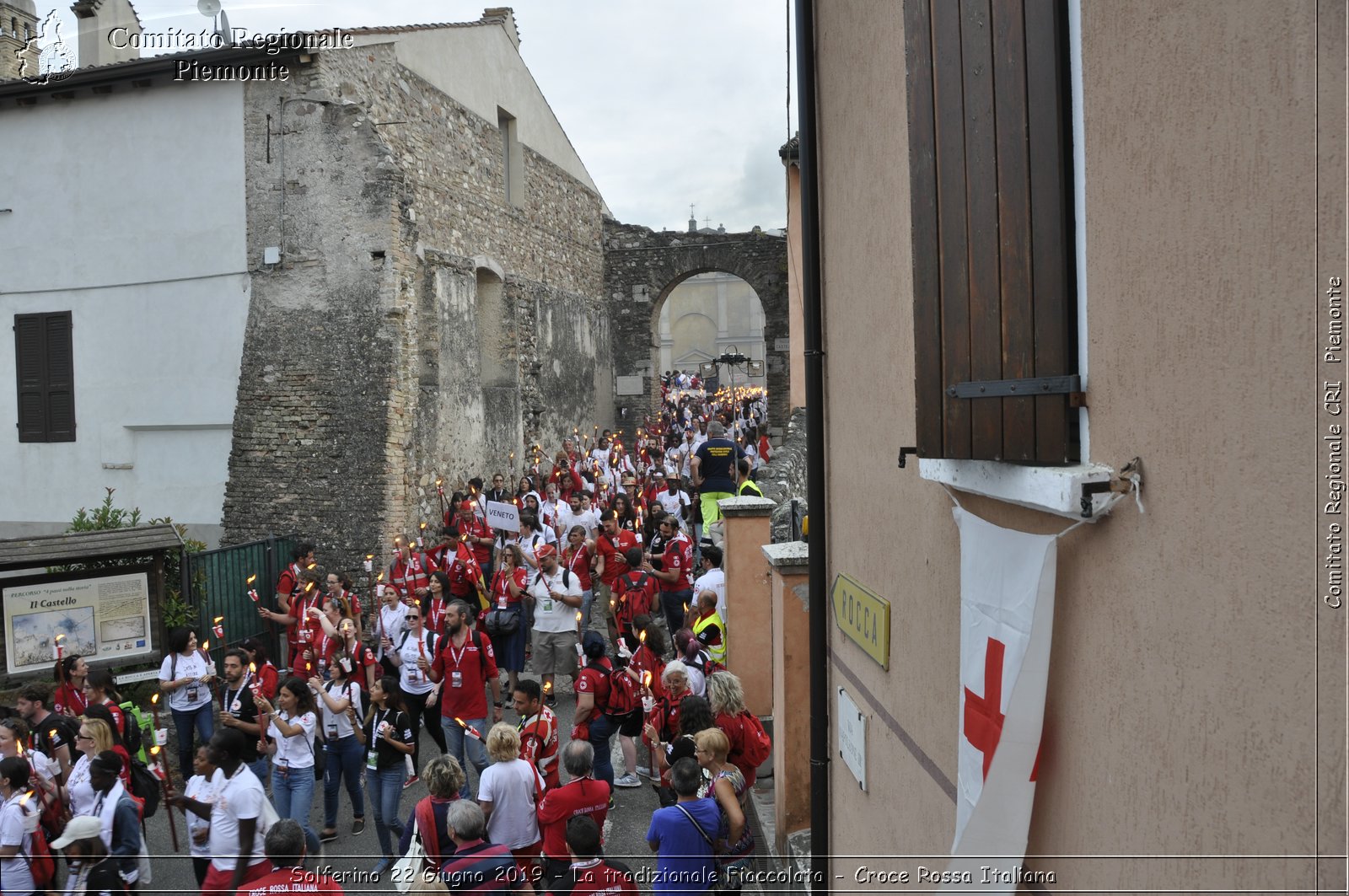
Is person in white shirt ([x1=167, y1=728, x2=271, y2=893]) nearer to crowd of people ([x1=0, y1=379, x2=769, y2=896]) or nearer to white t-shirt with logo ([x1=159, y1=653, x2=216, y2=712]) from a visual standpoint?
crowd of people ([x1=0, y1=379, x2=769, y2=896])

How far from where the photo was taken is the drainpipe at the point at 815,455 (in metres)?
5.19

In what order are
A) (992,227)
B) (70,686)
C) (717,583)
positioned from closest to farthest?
(992,227), (70,686), (717,583)

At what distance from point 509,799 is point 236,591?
8487mm

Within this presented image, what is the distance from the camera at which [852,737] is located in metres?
4.68

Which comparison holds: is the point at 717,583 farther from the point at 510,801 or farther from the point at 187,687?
the point at 187,687

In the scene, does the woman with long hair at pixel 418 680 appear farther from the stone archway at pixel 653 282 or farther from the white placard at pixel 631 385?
the stone archway at pixel 653 282

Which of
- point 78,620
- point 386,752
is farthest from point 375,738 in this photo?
point 78,620

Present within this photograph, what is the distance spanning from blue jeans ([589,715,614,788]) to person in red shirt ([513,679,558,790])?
95 cm

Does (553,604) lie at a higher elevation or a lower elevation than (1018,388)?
lower

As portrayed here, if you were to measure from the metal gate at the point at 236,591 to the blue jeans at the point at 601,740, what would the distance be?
5.95m

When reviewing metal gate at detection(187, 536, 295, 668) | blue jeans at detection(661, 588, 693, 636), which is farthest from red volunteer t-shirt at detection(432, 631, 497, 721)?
metal gate at detection(187, 536, 295, 668)

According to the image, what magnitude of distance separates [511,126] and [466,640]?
48.7ft

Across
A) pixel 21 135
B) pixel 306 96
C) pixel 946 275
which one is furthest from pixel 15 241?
pixel 946 275

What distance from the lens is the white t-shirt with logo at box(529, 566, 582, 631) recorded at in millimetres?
9758
